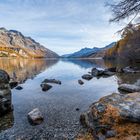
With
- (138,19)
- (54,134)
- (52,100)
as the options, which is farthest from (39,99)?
(138,19)

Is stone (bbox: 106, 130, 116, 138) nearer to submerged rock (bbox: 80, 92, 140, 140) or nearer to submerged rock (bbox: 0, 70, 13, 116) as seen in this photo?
submerged rock (bbox: 80, 92, 140, 140)

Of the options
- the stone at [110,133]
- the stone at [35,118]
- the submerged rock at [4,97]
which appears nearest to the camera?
the stone at [110,133]

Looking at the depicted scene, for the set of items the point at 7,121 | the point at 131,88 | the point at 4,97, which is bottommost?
the point at 7,121

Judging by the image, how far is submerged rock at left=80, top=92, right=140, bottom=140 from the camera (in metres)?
12.6

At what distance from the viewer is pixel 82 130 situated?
50.3 feet

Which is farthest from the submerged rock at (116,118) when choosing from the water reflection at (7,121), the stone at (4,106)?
the stone at (4,106)

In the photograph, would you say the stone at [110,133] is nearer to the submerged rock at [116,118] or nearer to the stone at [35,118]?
the submerged rock at [116,118]

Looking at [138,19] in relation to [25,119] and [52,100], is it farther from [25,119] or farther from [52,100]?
[52,100]

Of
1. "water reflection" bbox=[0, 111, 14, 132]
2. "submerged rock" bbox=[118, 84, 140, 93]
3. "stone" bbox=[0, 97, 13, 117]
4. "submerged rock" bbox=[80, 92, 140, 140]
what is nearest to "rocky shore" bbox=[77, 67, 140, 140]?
"submerged rock" bbox=[80, 92, 140, 140]

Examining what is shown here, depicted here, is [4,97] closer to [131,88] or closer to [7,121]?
[7,121]

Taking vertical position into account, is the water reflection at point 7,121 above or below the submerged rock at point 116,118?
below

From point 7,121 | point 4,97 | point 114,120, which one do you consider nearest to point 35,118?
point 7,121

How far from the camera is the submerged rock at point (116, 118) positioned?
12.6 meters

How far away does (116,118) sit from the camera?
1367 centimetres
